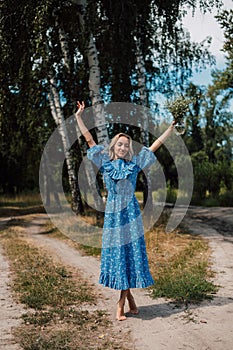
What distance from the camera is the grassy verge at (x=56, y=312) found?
416 centimetres

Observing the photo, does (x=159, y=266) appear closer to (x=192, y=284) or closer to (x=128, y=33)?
(x=192, y=284)

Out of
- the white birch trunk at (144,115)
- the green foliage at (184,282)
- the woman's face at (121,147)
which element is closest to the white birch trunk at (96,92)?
the white birch trunk at (144,115)

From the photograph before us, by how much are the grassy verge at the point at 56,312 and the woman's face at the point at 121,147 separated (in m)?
1.86

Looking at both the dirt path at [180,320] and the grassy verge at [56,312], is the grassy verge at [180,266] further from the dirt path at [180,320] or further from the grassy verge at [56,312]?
the grassy verge at [56,312]

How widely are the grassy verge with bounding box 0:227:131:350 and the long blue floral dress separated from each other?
520mm

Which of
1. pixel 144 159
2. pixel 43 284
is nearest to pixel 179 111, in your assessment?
pixel 144 159

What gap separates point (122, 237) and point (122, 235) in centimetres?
2

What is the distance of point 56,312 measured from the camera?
5066 mm

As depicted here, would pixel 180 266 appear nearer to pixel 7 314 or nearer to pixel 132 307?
pixel 132 307

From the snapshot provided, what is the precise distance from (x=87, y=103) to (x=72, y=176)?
254 centimetres

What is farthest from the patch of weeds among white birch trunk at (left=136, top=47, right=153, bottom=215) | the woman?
white birch trunk at (left=136, top=47, right=153, bottom=215)

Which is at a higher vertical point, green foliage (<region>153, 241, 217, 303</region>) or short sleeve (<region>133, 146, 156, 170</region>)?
short sleeve (<region>133, 146, 156, 170</region>)

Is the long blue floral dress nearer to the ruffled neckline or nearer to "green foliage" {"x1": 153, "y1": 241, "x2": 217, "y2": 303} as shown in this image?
the ruffled neckline

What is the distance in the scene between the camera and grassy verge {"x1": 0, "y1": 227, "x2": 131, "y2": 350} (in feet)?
13.6
